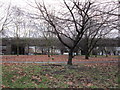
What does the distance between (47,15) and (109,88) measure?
897cm

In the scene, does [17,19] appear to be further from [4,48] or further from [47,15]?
[4,48]

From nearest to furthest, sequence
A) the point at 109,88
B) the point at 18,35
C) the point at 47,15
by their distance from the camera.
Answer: the point at 109,88
the point at 47,15
the point at 18,35

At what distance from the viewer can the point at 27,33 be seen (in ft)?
125

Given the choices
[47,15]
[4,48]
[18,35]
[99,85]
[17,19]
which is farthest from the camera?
[4,48]

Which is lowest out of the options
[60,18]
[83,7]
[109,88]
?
[109,88]

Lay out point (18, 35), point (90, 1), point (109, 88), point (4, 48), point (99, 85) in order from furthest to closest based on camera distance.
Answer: point (4, 48) < point (18, 35) < point (90, 1) < point (99, 85) < point (109, 88)

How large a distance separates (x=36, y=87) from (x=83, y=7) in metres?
8.66

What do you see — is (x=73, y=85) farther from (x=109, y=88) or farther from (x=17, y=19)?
(x=17, y=19)

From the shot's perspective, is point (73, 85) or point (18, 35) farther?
point (18, 35)

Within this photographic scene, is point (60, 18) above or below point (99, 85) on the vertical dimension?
above

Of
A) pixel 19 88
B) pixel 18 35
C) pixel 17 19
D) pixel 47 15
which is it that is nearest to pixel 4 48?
pixel 18 35

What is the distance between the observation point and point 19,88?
591 centimetres

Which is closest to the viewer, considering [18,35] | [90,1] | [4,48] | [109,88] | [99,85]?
[109,88]

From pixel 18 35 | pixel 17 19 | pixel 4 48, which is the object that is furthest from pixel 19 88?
pixel 4 48
